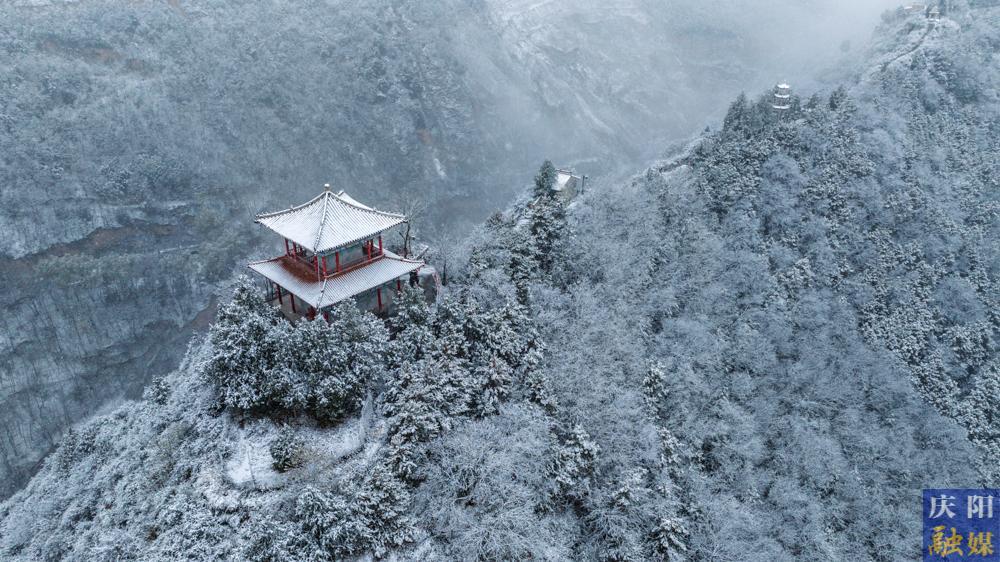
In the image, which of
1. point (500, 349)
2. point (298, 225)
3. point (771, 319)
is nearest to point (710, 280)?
point (771, 319)

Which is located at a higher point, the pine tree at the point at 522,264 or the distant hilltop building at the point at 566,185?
the distant hilltop building at the point at 566,185

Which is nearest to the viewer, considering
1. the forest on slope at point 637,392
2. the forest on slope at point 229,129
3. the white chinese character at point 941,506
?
the forest on slope at point 637,392

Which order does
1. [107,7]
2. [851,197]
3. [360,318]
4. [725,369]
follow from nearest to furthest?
[360,318] < [725,369] < [851,197] < [107,7]

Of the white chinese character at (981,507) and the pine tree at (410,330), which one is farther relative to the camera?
the white chinese character at (981,507)

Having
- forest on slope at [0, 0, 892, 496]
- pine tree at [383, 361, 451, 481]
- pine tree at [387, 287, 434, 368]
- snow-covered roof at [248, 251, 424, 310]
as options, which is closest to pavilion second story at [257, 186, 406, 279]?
snow-covered roof at [248, 251, 424, 310]

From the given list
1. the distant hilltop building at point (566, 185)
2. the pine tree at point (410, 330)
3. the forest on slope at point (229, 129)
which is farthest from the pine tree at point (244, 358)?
the distant hilltop building at point (566, 185)

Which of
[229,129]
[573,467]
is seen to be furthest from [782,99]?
[229,129]

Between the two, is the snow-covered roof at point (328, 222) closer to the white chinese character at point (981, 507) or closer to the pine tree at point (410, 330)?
the pine tree at point (410, 330)

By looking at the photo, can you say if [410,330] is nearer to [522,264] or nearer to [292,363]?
[292,363]

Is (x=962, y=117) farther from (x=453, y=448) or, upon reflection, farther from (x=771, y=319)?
(x=453, y=448)
